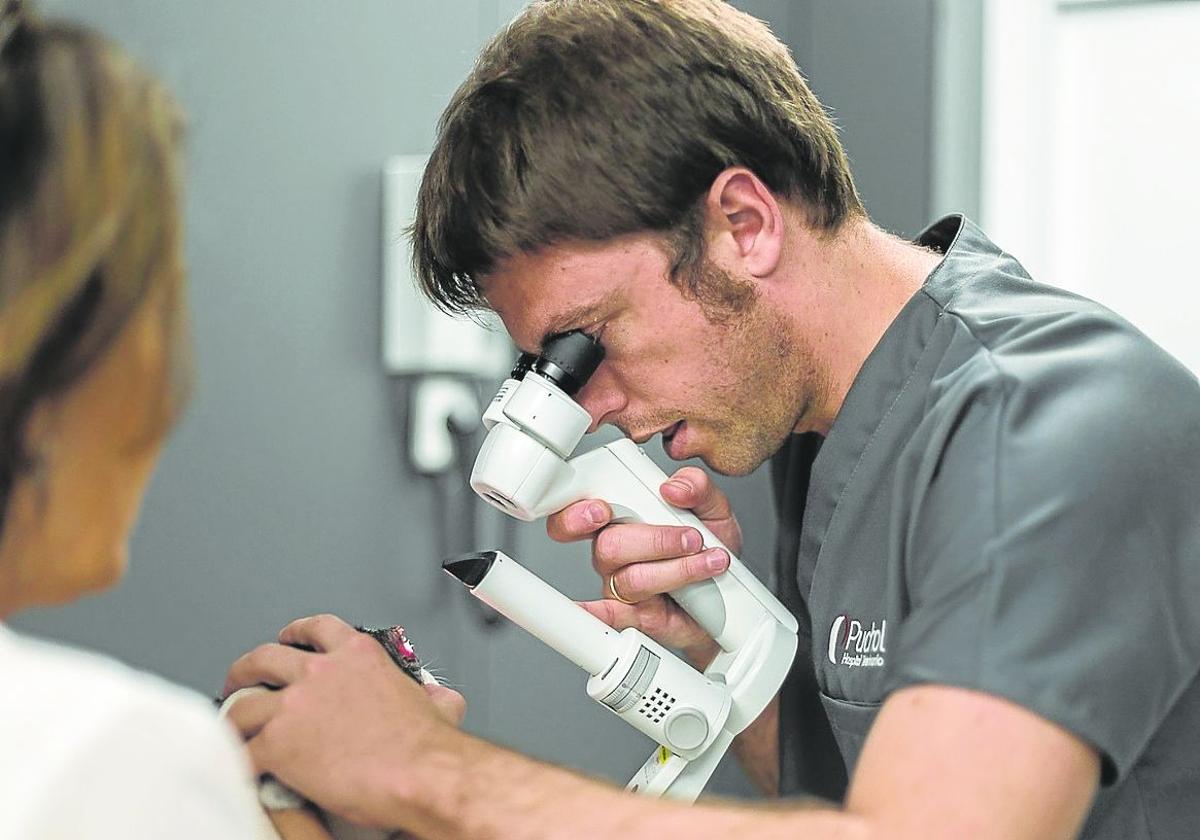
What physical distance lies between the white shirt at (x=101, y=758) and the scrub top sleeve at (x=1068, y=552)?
609 millimetres

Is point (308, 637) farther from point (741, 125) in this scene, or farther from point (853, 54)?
point (853, 54)

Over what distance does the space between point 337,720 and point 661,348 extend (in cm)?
53

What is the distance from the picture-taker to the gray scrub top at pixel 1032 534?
3.48 ft

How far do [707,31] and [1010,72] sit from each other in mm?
1198

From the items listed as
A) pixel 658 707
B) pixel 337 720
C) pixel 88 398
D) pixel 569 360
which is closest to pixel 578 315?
pixel 569 360

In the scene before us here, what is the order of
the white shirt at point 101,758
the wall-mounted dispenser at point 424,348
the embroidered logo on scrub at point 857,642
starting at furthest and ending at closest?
1. the wall-mounted dispenser at point 424,348
2. the embroidered logo on scrub at point 857,642
3. the white shirt at point 101,758

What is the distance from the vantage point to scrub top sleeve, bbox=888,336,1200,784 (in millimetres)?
1053

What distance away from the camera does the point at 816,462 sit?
1456mm

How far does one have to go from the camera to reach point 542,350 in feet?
4.61

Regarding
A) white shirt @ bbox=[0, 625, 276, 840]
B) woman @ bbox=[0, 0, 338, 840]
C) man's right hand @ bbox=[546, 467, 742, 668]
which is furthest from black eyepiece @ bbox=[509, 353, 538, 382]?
white shirt @ bbox=[0, 625, 276, 840]

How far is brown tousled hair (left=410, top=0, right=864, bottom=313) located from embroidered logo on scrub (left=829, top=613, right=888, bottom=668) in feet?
1.18

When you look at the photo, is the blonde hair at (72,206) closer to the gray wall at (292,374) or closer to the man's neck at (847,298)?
the gray wall at (292,374)

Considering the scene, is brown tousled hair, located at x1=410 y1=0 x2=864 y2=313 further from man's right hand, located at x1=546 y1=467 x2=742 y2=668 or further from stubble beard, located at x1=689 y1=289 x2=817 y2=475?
man's right hand, located at x1=546 y1=467 x2=742 y2=668

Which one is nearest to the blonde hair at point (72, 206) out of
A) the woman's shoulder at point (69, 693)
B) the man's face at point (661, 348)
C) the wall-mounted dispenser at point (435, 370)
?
the woman's shoulder at point (69, 693)
